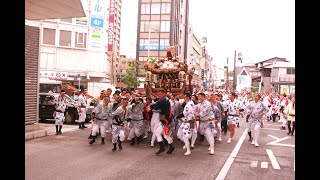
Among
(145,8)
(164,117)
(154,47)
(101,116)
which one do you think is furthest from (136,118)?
(145,8)

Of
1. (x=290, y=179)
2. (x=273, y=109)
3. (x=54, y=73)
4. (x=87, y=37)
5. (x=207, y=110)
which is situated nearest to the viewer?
(x=290, y=179)

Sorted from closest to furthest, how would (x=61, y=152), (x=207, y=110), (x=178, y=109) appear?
(x=61, y=152), (x=207, y=110), (x=178, y=109)

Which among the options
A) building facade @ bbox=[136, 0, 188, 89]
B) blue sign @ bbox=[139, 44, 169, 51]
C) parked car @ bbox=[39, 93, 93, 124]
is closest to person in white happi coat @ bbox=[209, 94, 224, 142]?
parked car @ bbox=[39, 93, 93, 124]

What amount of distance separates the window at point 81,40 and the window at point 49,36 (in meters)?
3.03

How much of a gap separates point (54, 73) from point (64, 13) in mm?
27400

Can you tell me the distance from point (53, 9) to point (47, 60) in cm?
3126

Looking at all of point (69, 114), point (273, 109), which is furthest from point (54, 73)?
point (273, 109)

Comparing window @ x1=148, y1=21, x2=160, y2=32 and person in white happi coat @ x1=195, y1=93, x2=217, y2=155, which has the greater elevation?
window @ x1=148, y1=21, x2=160, y2=32

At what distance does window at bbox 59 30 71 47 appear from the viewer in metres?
41.7

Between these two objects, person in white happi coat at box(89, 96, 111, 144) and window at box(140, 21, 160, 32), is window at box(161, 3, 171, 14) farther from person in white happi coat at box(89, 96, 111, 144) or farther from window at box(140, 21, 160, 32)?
person in white happi coat at box(89, 96, 111, 144)

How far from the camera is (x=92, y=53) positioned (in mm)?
42969

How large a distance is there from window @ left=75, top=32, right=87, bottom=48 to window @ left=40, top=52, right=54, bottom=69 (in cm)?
385
